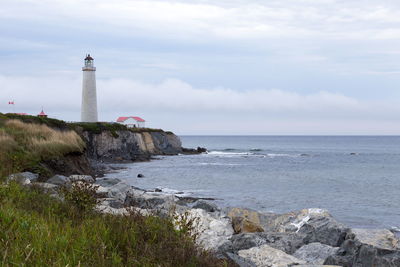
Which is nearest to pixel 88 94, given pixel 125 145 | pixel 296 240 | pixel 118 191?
pixel 125 145

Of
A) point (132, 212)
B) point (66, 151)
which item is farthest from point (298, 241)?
point (66, 151)

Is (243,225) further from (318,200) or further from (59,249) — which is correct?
(318,200)

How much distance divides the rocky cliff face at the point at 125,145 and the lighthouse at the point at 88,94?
805cm

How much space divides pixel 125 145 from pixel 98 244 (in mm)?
61060

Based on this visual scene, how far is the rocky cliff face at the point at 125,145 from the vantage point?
57.1 meters

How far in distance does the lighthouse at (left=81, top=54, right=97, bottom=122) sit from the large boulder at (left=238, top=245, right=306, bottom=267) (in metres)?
65.0

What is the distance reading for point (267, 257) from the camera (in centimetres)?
781

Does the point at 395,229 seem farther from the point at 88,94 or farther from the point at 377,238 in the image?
the point at 88,94

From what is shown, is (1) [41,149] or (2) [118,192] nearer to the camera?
(2) [118,192]

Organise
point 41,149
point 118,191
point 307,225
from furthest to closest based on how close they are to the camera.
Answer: point 41,149
point 118,191
point 307,225

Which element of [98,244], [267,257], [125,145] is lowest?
[267,257]

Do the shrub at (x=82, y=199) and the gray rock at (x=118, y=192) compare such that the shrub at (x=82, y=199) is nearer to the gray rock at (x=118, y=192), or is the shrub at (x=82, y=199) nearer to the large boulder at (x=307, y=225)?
the large boulder at (x=307, y=225)

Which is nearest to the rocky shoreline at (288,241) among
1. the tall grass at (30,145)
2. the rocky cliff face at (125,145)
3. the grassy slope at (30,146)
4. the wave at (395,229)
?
the wave at (395,229)

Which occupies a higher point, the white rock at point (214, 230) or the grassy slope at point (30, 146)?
the grassy slope at point (30, 146)
